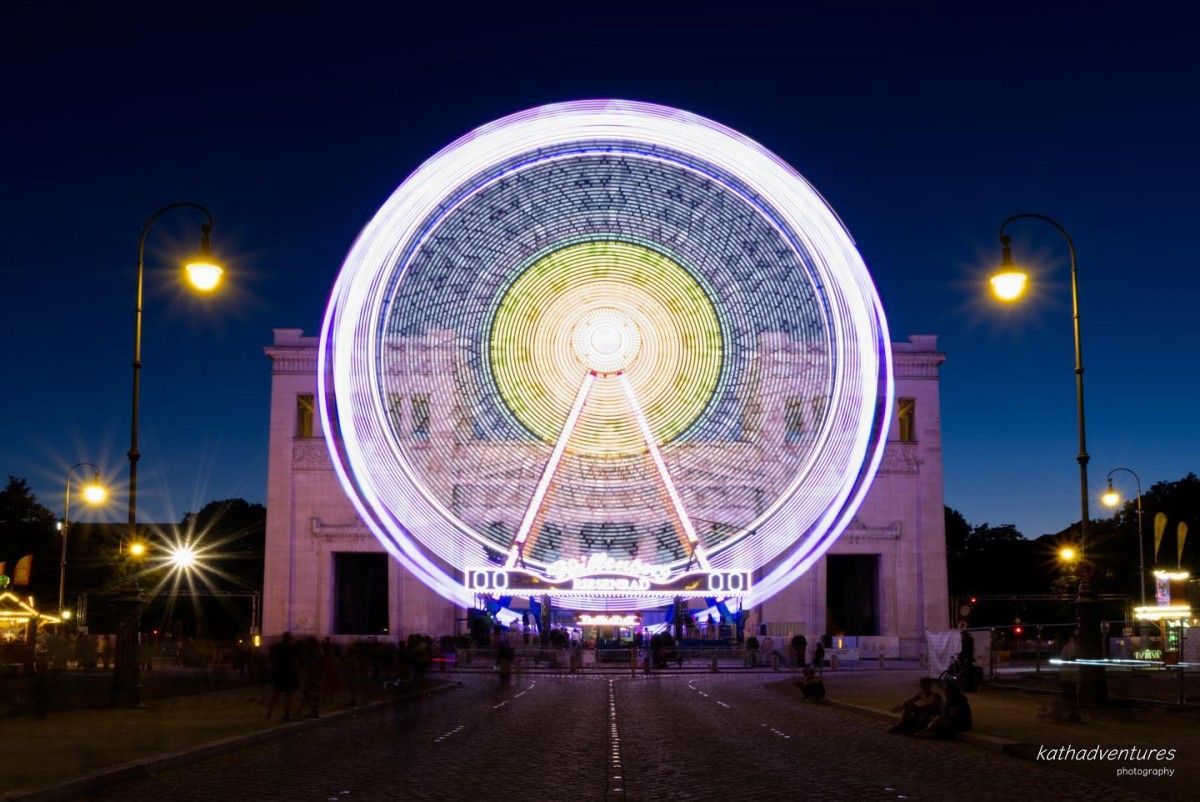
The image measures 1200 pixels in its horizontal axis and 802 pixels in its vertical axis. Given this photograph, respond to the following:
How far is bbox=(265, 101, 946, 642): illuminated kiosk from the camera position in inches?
1777

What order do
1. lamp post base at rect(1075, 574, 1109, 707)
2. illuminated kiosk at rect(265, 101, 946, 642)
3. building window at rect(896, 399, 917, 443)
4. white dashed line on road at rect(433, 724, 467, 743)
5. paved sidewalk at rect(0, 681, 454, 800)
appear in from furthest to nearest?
building window at rect(896, 399, 917, 443) < illuminated kiosk at rect(265, 101, 946, 642) < lamp post base at rect(1075, 574, 1109, 707) < white dashed line on road at rect(433, 724, 467, 743) < paved sidewalk at rect(0, 681, 454, 800)

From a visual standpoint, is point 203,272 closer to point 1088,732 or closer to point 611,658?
point 1088,732

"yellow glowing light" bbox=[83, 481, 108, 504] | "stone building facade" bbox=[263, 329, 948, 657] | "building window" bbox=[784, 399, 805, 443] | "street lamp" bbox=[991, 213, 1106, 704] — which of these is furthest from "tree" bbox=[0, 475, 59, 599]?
"street lamp" bbox=[991, 213, 1106, 704]

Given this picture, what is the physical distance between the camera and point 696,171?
4606cm

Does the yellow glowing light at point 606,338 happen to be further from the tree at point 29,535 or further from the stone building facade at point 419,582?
the tree at point 29,535

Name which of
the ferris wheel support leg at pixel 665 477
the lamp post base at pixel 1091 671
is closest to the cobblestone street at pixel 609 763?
the lamp post base at pixel 1091 671

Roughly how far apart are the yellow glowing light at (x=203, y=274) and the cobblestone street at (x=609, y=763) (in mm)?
8128

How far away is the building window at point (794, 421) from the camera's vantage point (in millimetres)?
47281

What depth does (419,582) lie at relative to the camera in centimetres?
7931

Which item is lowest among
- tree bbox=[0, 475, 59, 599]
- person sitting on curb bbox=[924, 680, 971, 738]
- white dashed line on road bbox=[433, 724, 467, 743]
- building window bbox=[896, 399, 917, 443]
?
white dashed line on road bbox=[433, 724, 467, 743]

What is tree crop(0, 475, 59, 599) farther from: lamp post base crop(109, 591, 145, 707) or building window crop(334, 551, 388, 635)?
lamp post base crop(109, 591, 145, 707)

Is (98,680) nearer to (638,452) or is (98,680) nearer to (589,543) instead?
(638,452)

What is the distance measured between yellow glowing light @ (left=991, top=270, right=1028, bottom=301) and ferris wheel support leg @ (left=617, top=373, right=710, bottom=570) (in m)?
19.4

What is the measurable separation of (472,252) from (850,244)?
1177 centimetres
